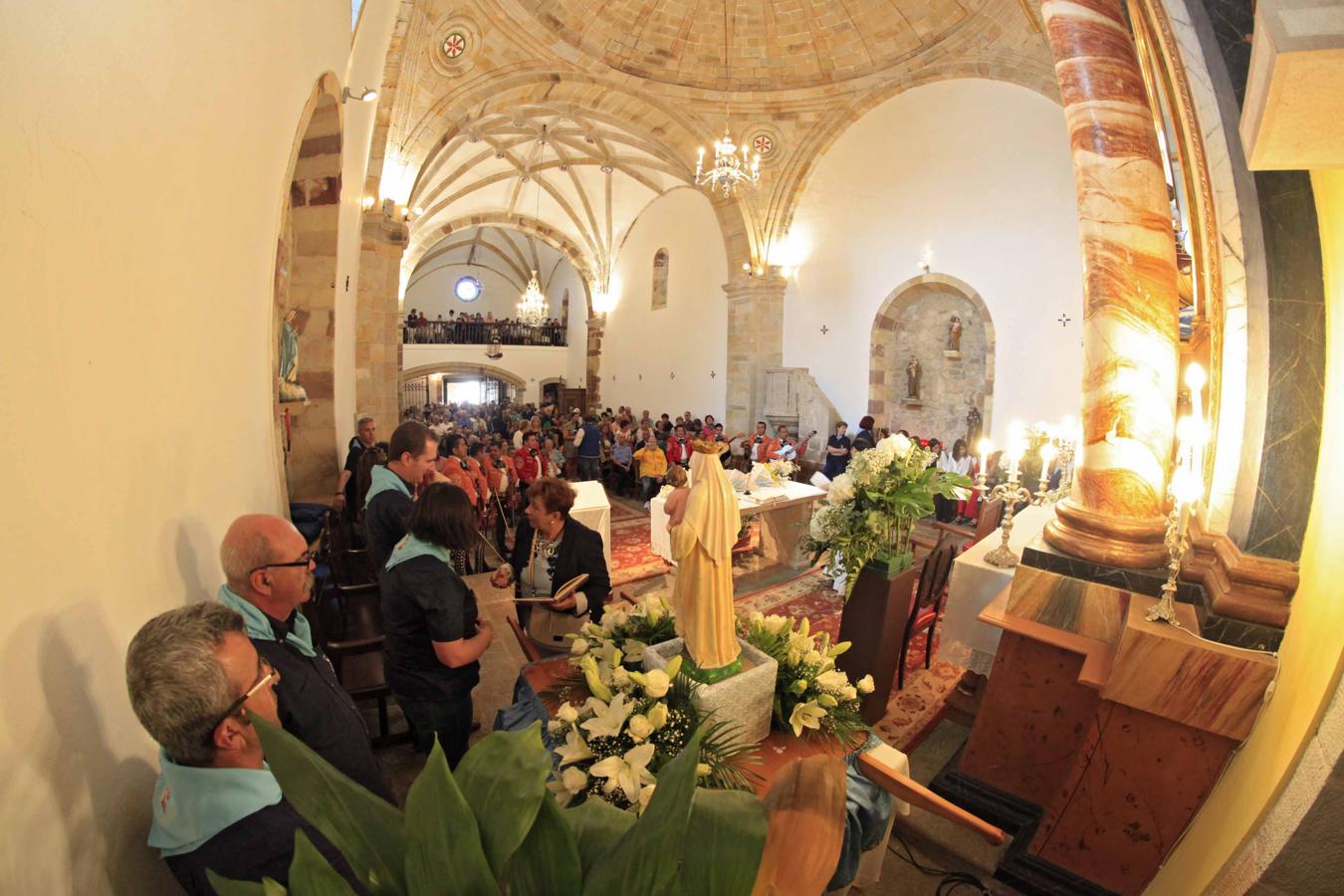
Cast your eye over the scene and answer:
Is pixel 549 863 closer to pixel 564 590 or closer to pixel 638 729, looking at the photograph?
pixel 638 729

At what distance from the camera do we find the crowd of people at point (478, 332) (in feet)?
70.9

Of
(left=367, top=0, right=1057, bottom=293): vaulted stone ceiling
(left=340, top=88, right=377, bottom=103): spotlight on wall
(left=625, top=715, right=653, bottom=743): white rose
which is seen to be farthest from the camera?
(left=367, top=0, right=1057, bottom=293): vaulted stone ceiling

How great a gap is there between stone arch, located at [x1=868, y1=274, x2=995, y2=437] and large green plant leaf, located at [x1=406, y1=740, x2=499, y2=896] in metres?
11.1

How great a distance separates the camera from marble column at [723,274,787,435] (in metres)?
13.4

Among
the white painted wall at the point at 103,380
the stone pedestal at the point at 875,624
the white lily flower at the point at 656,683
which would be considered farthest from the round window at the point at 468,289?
the white lily flower at the point at 656,683

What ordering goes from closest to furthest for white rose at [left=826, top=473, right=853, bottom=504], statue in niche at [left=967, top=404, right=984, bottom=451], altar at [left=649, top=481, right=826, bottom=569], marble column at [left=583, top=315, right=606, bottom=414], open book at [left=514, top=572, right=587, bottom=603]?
open book at [left=514, top=572, right=587, bottom=603] < white rose at [left=826, top=473, right=853, bottom=504] < altar at [left=649, top=481, right=826, bottom=569] < statue in niche at [left=967, top=404, right=984, bottom=451] < marble column at [left=583, top=315, right=606, bottom=414]

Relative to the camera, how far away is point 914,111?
35.6 feet

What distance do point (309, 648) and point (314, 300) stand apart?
3921 mm

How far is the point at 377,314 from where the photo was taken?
28.0 ft

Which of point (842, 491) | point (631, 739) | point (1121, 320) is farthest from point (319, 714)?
point (1121, 320)

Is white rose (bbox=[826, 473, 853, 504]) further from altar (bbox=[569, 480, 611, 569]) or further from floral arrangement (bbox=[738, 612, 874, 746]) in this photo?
altar (bbox=[569, 480, 611, 569])

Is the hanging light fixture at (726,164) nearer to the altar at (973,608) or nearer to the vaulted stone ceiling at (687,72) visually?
the vaulted stone ceiling at (687,72)

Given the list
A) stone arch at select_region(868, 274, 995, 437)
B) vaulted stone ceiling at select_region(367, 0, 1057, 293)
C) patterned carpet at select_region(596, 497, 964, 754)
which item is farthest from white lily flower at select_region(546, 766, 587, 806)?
stone arch at select_region(868, 274, 995, 437)

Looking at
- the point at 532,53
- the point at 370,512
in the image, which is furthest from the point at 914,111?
the point at 370,512
